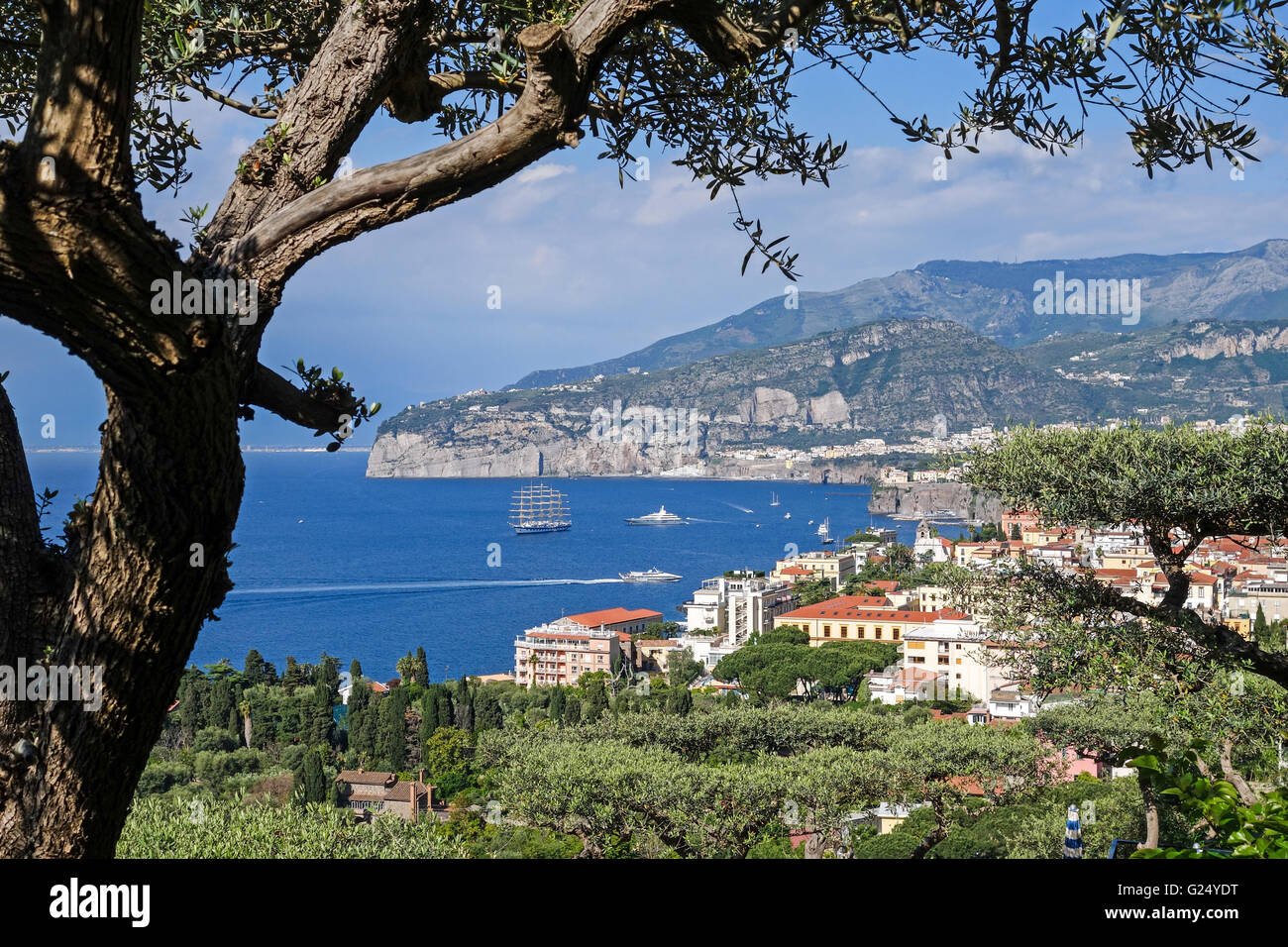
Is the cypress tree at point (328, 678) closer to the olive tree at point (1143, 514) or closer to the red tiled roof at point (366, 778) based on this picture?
the red tiled roof at point (366, 778)

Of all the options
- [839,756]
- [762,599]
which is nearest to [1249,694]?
[839,756]

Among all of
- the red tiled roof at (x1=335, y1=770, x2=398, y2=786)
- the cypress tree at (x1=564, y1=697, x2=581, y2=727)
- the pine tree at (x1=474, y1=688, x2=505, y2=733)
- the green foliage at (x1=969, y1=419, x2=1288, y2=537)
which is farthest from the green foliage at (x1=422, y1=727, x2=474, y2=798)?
the green foliage at (x1=969, y1=419, x2=1288, y2=537)

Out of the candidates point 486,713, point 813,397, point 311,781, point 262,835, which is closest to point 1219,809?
point 262,835

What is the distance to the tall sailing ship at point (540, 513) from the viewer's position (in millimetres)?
96188

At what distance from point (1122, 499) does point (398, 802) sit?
21.7 meters

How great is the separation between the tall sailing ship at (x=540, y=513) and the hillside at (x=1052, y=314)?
2584 inches

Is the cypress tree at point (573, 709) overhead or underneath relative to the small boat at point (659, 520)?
underneath

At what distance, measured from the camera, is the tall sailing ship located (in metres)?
96.2

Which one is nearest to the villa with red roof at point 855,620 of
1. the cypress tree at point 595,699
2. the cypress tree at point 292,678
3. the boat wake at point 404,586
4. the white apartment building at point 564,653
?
the white apartment building at point 564,653

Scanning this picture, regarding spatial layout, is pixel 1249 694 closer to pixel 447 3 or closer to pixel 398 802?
pixel 447 3

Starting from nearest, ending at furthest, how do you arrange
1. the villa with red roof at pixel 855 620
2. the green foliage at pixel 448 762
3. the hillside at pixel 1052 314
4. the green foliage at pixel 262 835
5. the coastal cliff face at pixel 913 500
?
the green foliage at pixel 262 835 < the green foliage at pixel 448 762 < the villa with red roof at pixel 855 620 < the coastal cliff face at pixel 913 500 < the hillside at pixel 1052 314

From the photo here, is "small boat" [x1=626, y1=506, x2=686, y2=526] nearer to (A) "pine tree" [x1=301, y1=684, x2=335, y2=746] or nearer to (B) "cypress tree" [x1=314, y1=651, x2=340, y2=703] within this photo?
(B) "cypress tree" [x1=314, y1=651, x2=340, y2=703]

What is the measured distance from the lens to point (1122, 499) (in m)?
5.70

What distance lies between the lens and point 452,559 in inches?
3118
